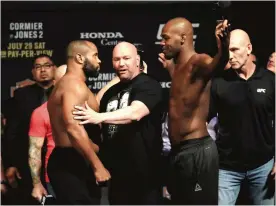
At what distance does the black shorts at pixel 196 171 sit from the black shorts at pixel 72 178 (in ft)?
2.17

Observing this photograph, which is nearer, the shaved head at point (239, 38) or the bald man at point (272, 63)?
the shaved head at point (239, 38)

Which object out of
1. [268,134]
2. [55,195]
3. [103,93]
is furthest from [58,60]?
[268,134]

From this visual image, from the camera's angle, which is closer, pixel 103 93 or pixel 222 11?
pixel 222 11

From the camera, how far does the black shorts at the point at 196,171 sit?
538cm

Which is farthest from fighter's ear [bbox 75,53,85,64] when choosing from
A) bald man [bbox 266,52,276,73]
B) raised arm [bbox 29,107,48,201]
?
bald man [bbox 266,52,276,73]

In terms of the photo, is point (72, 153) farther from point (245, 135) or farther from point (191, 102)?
point (245, 135)

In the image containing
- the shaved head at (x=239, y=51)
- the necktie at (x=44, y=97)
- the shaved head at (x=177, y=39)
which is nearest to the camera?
the shaved head at (x=177, y=39)

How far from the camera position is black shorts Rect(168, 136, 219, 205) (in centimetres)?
538

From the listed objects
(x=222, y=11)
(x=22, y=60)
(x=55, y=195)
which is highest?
(x=222, y=11)

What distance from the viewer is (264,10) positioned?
7094 mm

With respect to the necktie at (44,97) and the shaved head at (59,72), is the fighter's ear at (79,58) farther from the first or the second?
the necktie at (44,97)

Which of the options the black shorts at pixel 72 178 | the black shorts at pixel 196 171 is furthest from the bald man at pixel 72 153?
the black shorts at pixel 196 171

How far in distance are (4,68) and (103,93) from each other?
1606mm

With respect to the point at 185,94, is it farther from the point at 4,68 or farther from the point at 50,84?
the point at 4,68
